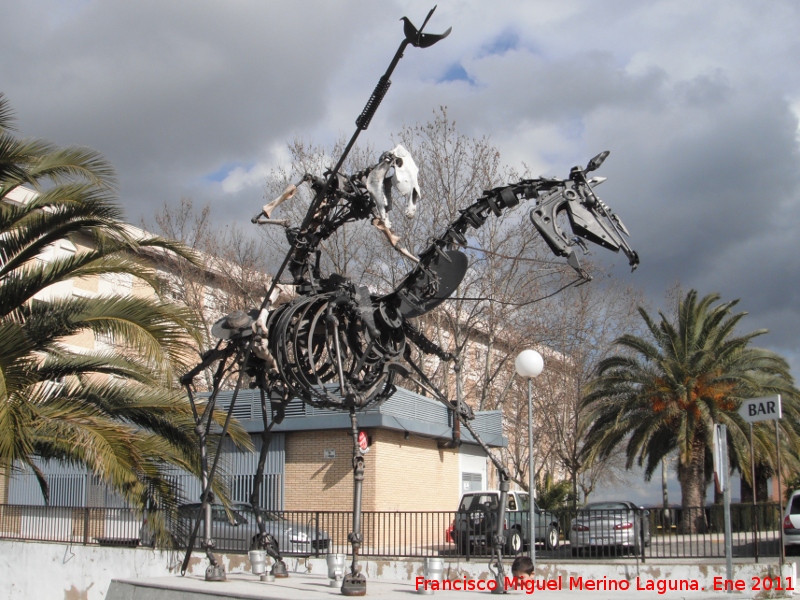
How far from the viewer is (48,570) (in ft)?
50.4

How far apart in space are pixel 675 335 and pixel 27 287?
721 inches

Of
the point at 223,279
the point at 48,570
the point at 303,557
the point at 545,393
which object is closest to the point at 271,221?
the point at 303,557

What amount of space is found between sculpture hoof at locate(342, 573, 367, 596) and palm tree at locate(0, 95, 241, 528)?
132 inches

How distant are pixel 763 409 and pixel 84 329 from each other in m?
10.1

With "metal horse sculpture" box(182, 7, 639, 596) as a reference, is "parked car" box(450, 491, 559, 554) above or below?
below

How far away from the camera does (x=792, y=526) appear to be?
669 inches

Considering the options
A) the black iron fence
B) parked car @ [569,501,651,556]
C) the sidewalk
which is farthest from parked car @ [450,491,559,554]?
the sidewalk

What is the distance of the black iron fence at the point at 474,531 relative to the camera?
14.4 metres

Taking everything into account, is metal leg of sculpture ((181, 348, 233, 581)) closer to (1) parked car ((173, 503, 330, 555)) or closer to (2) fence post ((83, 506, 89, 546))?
(1) parked car ((173, 503, 330, 555))

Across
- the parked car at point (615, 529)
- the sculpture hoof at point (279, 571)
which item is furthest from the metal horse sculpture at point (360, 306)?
the parked car at point (615, 529)

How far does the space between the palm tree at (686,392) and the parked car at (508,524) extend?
4659mm

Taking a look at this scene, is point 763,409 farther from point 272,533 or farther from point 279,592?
point 272,533

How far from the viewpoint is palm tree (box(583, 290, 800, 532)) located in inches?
904

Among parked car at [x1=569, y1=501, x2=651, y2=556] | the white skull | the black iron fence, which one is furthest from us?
the black iron fence
